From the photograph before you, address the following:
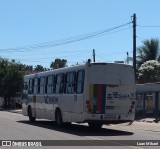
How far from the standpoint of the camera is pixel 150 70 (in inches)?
1943

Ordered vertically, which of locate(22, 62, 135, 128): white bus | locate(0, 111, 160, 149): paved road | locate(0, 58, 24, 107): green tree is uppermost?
locate(0, 58, 24, 107): green tree

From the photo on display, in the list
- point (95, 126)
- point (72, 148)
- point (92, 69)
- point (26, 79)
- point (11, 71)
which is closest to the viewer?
point (72, 148)

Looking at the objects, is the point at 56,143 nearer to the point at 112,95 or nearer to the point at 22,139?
the point at 22,139

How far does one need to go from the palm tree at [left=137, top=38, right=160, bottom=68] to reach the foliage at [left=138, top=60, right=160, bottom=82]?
320 cm

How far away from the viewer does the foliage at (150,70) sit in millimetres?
49406

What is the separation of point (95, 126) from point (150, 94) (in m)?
10.3

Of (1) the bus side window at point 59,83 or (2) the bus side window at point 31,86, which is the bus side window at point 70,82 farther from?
(2) the bus side window at point 31,86

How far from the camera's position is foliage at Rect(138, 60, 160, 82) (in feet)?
162

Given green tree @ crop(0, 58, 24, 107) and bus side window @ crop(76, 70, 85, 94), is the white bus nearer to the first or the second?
bus side window @ crop(76, 70, 85, 94)

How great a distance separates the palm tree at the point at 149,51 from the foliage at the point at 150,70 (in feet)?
10.5

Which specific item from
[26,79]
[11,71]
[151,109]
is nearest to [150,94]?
A: [151,109]

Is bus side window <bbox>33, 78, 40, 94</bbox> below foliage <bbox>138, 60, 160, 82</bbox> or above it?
below

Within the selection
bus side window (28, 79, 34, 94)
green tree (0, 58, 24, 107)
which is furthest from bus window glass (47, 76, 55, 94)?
green tree (0, 58, 24, 107)

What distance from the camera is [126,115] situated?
21406 millimetres
